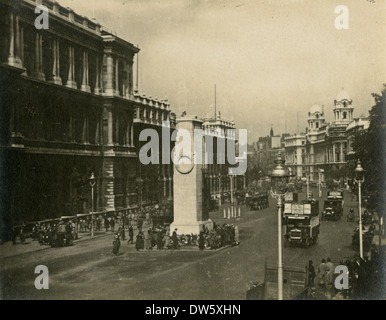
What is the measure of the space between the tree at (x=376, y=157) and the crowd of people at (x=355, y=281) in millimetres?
5570

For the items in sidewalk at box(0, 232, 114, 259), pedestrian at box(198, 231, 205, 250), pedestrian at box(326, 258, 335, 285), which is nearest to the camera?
pedestrian at box(326, 258, 335, 285)

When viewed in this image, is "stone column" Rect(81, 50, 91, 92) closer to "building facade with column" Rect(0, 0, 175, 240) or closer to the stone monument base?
"building facade with column" Rect(0, 0, 175, 240)

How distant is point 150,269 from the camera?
21344 mm

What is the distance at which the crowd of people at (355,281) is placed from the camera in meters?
16.4

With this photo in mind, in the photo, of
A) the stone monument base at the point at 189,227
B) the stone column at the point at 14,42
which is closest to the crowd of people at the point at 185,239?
the stone monument base at the point at 189,227

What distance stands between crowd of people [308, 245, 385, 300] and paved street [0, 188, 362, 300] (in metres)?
2.67

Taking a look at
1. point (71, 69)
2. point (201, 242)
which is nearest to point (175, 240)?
point (201, 242)

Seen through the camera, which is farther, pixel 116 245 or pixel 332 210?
pixel 332 210

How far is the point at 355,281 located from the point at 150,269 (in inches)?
354

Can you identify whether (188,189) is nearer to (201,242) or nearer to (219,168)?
(201,242)

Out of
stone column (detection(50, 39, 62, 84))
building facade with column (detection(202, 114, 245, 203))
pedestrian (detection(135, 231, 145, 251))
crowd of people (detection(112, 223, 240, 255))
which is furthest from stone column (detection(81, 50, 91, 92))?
pedestrian (detection(135, 231, 145, 251))

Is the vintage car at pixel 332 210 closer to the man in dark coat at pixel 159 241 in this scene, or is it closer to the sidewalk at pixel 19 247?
the man in dark coat at pixel 159 241

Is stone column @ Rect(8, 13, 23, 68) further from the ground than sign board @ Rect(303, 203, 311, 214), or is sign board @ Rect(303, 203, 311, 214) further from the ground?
stone column @ Rect(8, 13, 23, 68)

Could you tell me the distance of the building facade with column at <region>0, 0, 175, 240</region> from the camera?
27688mm
